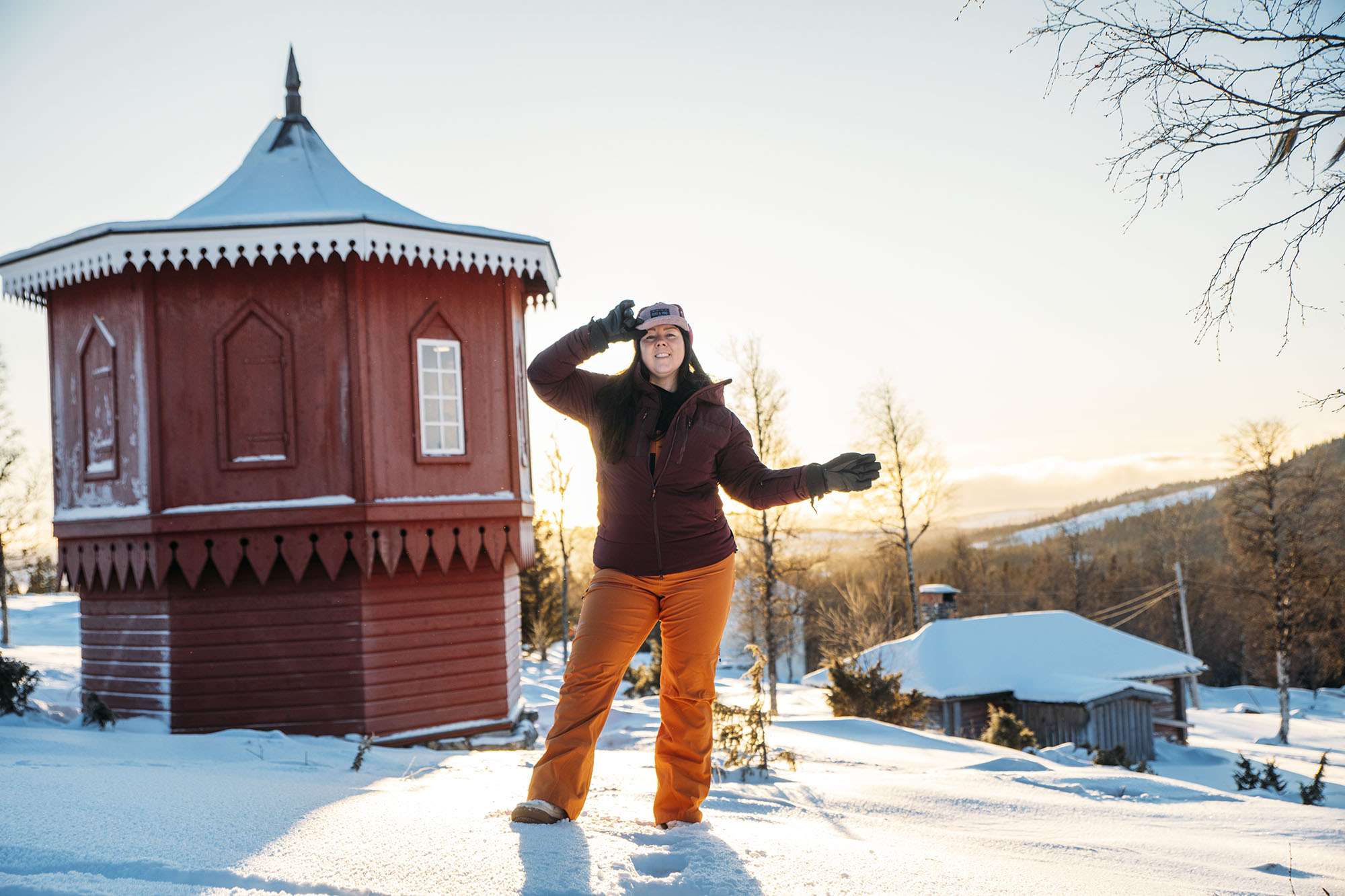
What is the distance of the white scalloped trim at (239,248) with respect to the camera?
902cm

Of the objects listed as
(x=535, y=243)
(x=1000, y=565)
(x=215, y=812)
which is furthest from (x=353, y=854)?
(x=1000, y=565)

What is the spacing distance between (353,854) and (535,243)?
8.18 m

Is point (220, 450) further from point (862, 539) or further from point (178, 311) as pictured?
point (862, 539)

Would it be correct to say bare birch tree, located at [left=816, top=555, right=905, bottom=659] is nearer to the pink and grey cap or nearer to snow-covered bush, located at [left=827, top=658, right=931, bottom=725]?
snow-covered bush, located at [left=827, top=658, right=931, bottom=725]

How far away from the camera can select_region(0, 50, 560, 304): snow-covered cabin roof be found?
9047mm

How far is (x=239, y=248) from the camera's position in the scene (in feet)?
29.8

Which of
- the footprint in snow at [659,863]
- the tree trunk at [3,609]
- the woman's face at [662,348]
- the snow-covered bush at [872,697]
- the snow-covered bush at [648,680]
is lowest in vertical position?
the snow-covered bush at [648,680]

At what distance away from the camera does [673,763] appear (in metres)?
3.55

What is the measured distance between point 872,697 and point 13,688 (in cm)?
1286

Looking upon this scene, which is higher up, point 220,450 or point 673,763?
point 220,450

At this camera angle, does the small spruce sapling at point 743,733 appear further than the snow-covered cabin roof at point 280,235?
No

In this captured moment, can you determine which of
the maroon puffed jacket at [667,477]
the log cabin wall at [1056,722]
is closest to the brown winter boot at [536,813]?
the maroon puffed jacket at [667,477]

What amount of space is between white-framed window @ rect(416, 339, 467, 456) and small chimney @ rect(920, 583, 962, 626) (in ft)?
69.7

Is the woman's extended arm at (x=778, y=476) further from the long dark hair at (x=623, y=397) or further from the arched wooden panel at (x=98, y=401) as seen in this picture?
the arched wooden panel at (x=98, y=401)
